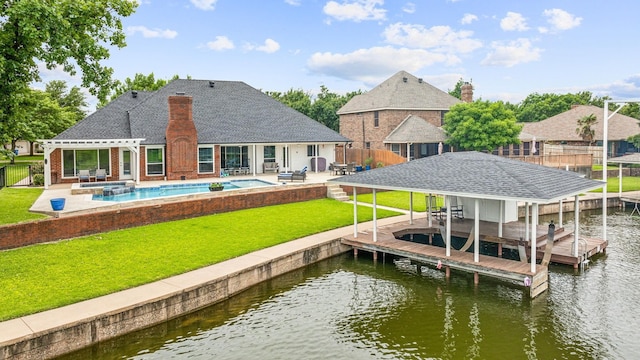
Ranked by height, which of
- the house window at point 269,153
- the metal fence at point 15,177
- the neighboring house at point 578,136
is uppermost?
the neighboring house at point 578,136

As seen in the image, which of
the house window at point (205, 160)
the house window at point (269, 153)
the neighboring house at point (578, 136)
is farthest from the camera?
the neighboring house at point (578, 136)

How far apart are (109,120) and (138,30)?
6.23 m

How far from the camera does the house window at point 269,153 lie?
31750mm

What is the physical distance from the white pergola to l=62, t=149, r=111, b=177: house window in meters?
1.07

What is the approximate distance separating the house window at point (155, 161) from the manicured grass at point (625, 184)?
2762 centimetres

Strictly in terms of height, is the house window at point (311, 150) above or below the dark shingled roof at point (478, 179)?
above

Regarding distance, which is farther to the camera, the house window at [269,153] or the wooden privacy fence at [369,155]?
the wooden privacy fence at [369,155]

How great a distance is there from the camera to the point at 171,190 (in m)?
22.7

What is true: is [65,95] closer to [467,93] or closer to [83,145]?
[83,145]

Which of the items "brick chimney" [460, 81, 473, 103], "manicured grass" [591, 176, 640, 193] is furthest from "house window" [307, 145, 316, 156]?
"manicured grass" [591, 176, 640, 193]

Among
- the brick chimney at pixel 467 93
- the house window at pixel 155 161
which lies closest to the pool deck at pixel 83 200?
the house window at pixel 155 161

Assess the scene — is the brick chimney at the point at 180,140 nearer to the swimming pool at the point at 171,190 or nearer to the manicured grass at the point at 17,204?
the swimming pool at the point at 171,190

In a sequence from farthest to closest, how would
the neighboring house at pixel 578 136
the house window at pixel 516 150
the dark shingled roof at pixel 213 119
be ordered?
the neighboring house at pixel 578 136 → the house window at pixel 516 150 → the dark shingled roof at pixel 213 119

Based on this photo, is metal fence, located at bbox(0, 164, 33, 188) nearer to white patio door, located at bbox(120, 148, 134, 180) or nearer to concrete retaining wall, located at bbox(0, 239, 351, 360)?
white patio door, located at bbox(120, 148, 134, 180)
